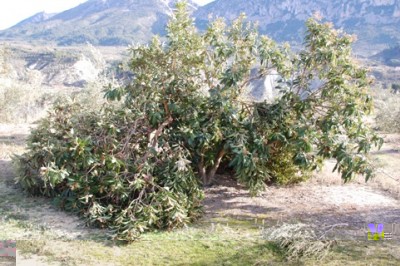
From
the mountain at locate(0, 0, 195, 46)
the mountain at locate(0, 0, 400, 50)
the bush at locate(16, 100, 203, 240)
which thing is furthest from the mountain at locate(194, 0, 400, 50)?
the bush at locate(16, 100, 203, 240)

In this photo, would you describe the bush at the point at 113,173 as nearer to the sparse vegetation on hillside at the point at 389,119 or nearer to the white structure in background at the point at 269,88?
the white structure in background at the point at 269,88

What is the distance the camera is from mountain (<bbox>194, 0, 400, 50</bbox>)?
356 ft

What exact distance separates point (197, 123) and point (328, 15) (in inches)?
5398

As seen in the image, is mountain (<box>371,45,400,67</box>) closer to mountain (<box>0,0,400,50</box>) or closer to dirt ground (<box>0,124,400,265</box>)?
mountain (<box>0,0,400,50</box>)

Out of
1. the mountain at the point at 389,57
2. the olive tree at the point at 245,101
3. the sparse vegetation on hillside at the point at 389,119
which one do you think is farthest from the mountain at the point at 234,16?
the olive tree at the point at 245,101

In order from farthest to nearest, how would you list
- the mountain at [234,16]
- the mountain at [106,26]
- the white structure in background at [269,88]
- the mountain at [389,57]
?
the mountain at [106,26] < the mountain at [234,16] < the mountain at [389,57] < the white structure in background at [269,88]

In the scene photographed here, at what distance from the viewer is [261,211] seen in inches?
288

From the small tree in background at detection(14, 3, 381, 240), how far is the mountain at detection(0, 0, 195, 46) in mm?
110290

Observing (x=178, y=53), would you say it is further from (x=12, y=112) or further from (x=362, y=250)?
(x=12, y=112)

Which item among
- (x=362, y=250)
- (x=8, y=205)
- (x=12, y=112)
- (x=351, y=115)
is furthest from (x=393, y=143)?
(x=12, y=112)

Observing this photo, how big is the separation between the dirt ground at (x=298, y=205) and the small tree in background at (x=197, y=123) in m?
0.40

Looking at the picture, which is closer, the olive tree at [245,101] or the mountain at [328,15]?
the olive tree at [245,101]

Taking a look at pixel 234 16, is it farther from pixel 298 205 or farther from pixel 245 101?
pixel 298 205

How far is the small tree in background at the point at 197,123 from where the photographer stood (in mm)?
6648
